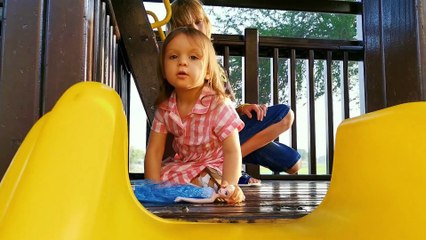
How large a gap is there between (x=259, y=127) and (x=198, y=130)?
59 centimetres

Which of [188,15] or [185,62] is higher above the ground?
[188,15]

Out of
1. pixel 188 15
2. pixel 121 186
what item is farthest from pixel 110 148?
pixel 188 15

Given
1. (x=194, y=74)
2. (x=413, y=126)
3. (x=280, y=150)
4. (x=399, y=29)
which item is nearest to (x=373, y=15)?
(x=399, y=29)

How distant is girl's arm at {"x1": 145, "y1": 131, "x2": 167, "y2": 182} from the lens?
131cm

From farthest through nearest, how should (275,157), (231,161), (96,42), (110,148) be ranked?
(275,157)
(231,161)
(96,42)
(110,148)

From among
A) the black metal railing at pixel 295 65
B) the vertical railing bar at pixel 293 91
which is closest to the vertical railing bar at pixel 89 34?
the black metal railing at pixel 295 65

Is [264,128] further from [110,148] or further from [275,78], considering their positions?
[110,148]

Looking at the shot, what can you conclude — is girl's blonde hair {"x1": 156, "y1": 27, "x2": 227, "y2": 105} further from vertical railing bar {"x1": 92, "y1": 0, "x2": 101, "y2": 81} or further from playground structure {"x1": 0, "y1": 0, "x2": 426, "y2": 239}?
playground structure {"x1": 0, "y1": 0, "x2": 426, "y2": 239}

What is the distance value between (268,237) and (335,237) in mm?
79

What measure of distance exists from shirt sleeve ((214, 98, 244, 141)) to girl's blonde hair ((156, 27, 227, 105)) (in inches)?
1.6

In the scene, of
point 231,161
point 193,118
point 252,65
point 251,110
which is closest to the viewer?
point 231,161

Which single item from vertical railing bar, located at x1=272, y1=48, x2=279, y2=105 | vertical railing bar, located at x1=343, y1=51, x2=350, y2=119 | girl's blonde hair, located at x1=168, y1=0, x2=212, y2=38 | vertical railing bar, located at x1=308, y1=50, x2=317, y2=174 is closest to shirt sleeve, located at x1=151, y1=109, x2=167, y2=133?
girl's blonde hair, located at x1=168, y1=0, x2=212, y2=38

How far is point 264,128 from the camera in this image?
1880 millimetres

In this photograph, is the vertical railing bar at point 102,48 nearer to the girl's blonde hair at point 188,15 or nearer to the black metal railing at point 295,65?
the girl's blonde hair at point 188,15
